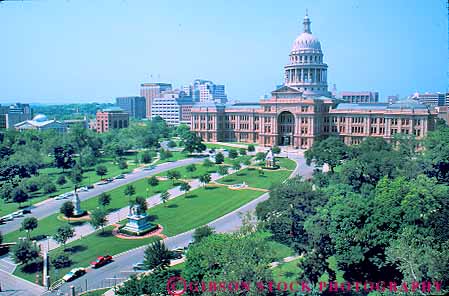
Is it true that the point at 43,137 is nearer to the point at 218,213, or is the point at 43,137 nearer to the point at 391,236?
the point at 218,213

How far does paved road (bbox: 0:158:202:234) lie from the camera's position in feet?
148

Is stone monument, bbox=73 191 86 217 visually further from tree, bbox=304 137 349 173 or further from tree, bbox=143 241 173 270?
tree, bbox=304 137 349 173

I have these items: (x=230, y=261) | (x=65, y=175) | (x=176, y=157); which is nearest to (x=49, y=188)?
(x=65, y=175)

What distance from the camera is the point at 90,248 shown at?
121ft

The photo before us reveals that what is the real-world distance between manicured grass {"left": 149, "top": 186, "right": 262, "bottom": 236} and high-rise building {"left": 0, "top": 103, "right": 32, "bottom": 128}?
123136mm

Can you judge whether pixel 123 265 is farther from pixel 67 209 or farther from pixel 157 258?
pixel 67 209

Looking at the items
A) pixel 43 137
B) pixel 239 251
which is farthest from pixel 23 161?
pixel 239 251

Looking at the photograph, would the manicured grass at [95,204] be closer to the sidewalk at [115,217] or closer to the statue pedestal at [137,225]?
the sidewalk at [115,217]

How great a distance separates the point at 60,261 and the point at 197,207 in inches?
719

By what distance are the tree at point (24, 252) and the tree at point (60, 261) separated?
2050 millimetres

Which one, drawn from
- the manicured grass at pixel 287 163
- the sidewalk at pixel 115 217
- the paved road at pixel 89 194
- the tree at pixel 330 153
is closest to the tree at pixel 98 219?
the sidewalk at pixel 115 217

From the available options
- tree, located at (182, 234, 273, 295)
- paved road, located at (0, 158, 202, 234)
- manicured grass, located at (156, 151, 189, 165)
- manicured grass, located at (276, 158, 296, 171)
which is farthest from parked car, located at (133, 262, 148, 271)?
manicured grass, located at (156, 151, 189, 165)

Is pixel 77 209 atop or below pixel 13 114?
below

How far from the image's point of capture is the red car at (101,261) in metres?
32.9
